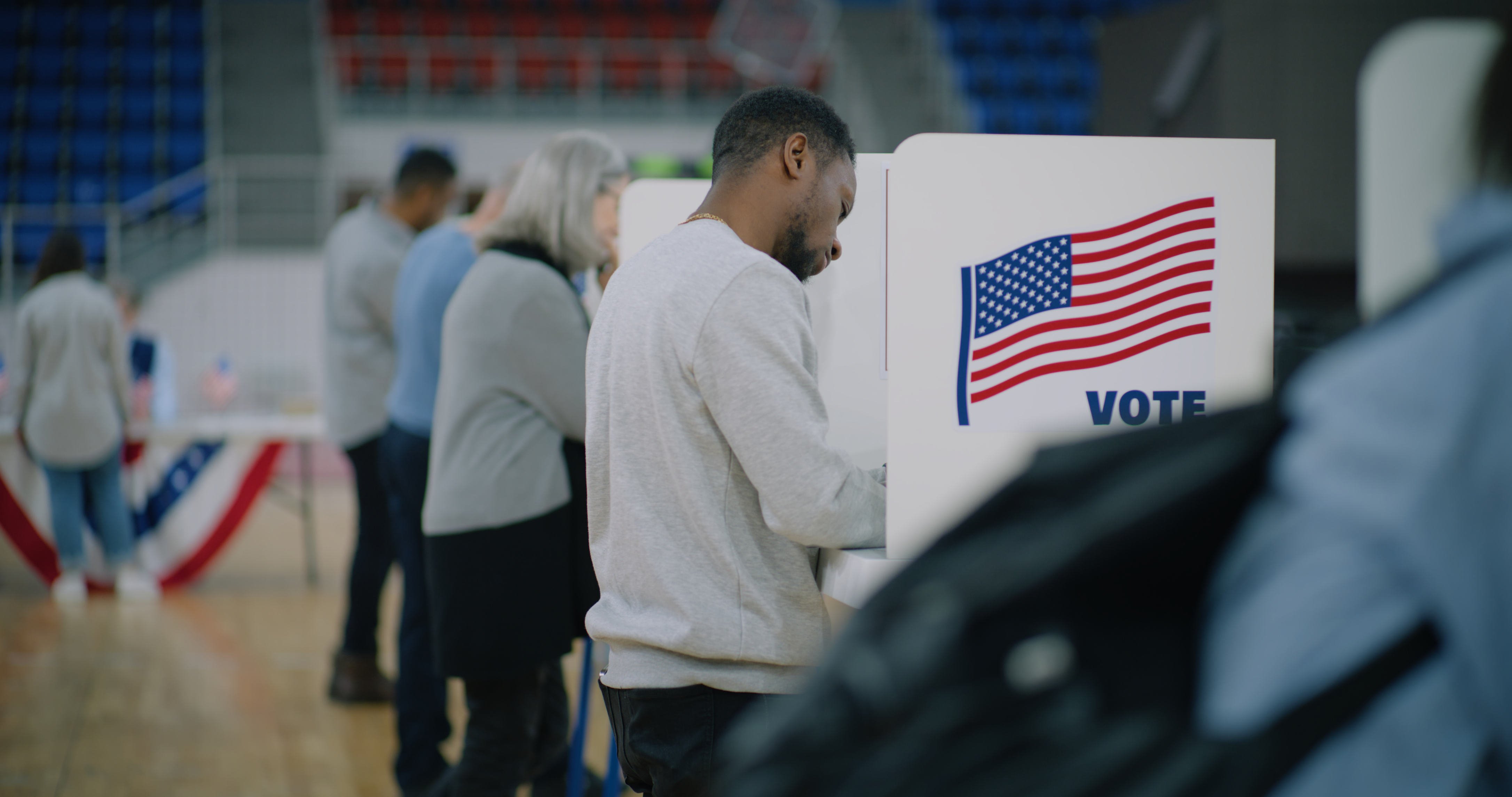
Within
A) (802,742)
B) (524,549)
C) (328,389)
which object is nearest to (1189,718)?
(802,742)

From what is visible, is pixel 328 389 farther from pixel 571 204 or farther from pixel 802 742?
pixel 802 742

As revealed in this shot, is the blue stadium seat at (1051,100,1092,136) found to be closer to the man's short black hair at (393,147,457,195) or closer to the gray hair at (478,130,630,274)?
the man's short black hair at (393,147,457,195)

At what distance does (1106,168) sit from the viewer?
1.45 m

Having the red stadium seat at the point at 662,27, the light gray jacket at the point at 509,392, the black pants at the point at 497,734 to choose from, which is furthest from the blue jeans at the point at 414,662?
the red stadium seat at the point at 662,27

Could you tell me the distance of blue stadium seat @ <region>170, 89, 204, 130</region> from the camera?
34.7 ft

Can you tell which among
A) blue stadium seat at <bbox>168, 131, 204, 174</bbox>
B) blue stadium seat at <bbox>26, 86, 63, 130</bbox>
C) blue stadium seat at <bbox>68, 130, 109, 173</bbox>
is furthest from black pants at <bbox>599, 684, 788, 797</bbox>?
blue stadium seat at <bbox>26, 86, 63, 130</bbox>

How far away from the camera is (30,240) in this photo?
926cm

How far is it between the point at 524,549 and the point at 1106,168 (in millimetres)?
1130

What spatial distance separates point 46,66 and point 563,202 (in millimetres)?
10706

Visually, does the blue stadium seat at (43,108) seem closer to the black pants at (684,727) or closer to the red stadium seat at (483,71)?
the red stadium seat at (483,71)

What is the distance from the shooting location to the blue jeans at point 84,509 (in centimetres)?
504

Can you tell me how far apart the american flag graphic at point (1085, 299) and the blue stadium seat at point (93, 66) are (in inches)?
447

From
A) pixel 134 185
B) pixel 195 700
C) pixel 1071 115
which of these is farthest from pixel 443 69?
pixel 195 700

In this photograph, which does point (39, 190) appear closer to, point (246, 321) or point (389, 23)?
point (246, 321)
